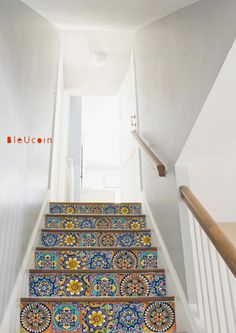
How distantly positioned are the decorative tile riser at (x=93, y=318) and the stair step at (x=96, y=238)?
30.7 inches

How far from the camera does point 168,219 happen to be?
229cm

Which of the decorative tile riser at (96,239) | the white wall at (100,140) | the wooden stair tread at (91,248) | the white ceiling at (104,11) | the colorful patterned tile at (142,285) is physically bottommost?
the colorful patterned tile at (142,285)

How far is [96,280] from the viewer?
7.18 feet

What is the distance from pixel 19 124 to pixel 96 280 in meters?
1.16

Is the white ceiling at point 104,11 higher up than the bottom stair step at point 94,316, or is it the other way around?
the white ceiling at point 104,11

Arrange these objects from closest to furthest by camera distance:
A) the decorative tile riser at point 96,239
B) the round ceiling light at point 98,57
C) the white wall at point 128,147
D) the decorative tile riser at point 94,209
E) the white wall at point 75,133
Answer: the decorative tile riser at point 96,239, the decorative tile riser at point 94,209, the white wall at point 128,147, the round ceiling light at point 98,57, the white wall at point 75,133

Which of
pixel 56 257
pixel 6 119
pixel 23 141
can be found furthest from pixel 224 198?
pixel 6 119

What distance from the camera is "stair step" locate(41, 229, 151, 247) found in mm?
2666

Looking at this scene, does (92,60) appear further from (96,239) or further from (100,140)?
(100,140)

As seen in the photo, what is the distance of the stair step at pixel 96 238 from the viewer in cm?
267

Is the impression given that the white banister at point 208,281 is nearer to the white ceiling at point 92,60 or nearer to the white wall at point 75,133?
the white ceiling at point 92,60

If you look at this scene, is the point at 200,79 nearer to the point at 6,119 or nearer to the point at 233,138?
the point at 233,138

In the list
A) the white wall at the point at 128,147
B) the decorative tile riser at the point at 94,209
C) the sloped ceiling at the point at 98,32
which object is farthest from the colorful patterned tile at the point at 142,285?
the sloped ceiling at the point at 98,32

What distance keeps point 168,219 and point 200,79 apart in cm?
107
